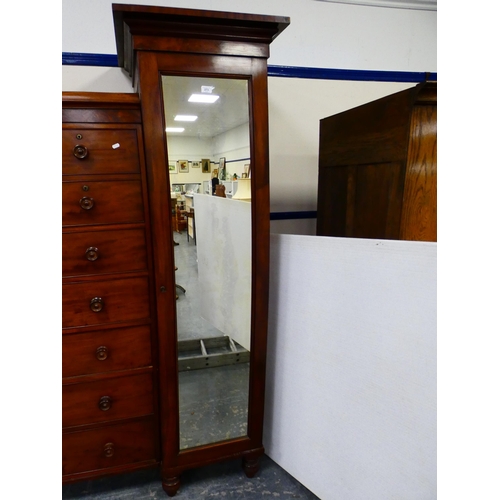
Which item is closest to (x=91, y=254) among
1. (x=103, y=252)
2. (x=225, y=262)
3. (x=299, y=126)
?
(x=103, y=252)

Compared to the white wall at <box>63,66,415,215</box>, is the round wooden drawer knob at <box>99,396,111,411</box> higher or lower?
lower

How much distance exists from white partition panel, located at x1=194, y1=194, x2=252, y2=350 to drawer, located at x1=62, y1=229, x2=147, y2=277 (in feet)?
0.83

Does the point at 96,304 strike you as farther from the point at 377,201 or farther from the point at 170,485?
the point at 377,201

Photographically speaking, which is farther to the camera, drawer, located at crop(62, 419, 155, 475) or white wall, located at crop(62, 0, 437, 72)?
white wall, located at crop(62, 0, 437, 72)

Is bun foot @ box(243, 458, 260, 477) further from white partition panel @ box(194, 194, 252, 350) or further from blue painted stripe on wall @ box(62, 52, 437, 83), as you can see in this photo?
blue painted stripe on wall @ box(62, 52, 437, 83)

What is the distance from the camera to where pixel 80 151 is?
4.33 feet

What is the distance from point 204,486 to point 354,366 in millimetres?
941

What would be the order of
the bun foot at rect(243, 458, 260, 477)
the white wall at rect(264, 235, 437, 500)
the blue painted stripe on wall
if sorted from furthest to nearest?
1. the blue painted stripe on wall
2. the bun foot at rect(243, 458, 260, 477)
3. the white wall at rect(264, 235, 437, 500)

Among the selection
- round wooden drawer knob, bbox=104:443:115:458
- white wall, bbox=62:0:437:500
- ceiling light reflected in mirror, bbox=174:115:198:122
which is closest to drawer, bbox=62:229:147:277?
ceiling light reflected in mirror, bbox=174:115:198:122

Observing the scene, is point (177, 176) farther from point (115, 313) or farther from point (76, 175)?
point (115, 313)

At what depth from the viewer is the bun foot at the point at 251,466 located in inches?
63.9

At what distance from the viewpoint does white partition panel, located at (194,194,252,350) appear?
1.46m

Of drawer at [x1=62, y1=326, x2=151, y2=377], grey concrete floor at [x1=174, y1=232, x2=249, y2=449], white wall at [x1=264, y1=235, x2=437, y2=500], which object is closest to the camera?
white wall at [x1=264, y1=235, x2=437, y2=500]

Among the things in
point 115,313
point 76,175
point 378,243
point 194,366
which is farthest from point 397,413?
point 76,175
